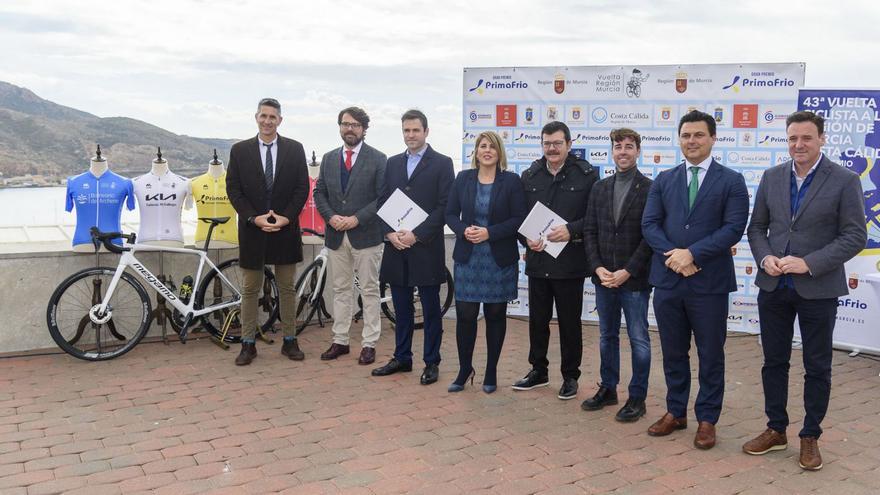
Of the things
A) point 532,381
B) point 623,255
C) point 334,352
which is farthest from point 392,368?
point 623,255

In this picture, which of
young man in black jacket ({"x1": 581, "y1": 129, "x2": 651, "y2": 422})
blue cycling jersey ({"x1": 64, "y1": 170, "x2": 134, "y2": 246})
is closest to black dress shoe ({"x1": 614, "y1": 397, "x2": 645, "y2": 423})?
young man in black jacket ({"x1": 581, "y1": 129, "x2": 651, "y2": 422})

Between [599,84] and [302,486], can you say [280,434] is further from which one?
[599,84]

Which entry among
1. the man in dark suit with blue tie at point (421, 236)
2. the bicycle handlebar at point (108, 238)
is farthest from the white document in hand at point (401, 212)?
the bicycle handlebar at point (108, 238)

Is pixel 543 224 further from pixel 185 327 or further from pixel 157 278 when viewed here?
pixel 157 278

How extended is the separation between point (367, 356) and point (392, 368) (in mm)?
394

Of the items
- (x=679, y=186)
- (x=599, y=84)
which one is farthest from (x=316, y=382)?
(x=599, y=84)

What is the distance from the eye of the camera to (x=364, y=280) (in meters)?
6.22

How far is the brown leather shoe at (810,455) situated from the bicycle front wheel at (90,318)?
4.85 m

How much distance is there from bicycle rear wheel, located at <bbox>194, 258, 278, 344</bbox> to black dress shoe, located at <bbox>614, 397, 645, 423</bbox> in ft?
10.4

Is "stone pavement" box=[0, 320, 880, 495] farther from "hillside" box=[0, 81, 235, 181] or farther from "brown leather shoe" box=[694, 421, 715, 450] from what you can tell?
"hillside" box=[0, 81, 235, 181]

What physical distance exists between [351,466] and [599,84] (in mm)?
4709

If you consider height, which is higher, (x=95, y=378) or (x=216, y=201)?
(x=216, y=201)

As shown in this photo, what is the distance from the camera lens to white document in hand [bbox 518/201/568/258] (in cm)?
501

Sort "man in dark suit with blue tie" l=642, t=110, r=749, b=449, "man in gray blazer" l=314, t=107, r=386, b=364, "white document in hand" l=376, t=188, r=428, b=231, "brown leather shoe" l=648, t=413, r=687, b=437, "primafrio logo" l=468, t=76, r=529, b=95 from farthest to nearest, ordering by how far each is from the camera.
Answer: "primafrio logo" l=468, t=76, r=529, b=95 < "man in gray blazer" l=314, t=107, r=386, b=364 < "white document in hand" l=376, t=188, r=428, b=231 < "brown leather shoe" l=648, t=413, r=687, b=437 < "man in dark suit with blue tie" l=642, t=110, r=749, b=449
